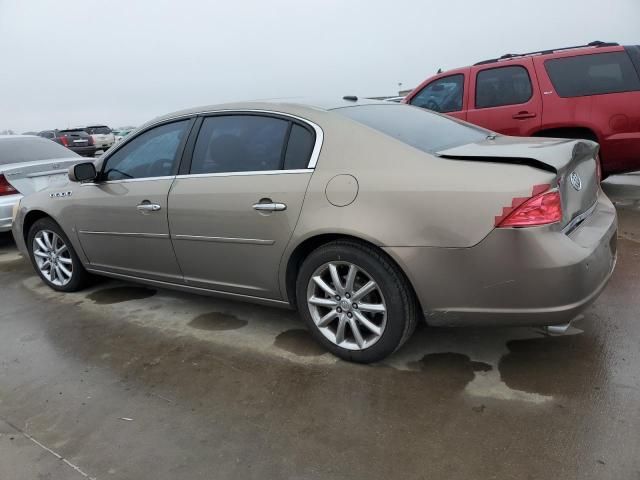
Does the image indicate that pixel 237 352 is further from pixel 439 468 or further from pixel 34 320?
pixel 34 320

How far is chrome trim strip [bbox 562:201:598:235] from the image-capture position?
2382mm

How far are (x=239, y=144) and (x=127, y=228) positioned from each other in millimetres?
1142

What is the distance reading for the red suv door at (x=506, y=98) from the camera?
5.60m

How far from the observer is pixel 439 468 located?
6.68 feet

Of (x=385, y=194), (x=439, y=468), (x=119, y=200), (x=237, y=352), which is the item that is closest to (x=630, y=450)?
(x=439, y=468)

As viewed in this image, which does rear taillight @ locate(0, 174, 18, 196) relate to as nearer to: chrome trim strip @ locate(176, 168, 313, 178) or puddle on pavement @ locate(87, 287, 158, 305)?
puddle on pavement @ locate(87, 287, 158, 305)

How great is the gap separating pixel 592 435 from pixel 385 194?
4.59 ft

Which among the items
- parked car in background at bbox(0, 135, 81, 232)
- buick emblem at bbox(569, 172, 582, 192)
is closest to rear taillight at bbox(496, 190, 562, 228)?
buick emblem at bbox(569, 172, 582, 192)

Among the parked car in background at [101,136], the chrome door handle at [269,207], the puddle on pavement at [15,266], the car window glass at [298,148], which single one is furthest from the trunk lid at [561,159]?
the parked car in background at [101,136]

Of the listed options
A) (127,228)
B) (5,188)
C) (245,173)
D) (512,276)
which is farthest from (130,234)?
(5,188)

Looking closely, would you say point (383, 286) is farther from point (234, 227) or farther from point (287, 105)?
point (287, 105)

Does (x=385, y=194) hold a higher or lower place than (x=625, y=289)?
higher

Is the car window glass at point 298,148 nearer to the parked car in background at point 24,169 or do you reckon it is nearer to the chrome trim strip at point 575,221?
the chrome trim strip at point 575,221

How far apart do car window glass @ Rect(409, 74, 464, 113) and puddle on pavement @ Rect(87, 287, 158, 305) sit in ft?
13.2
